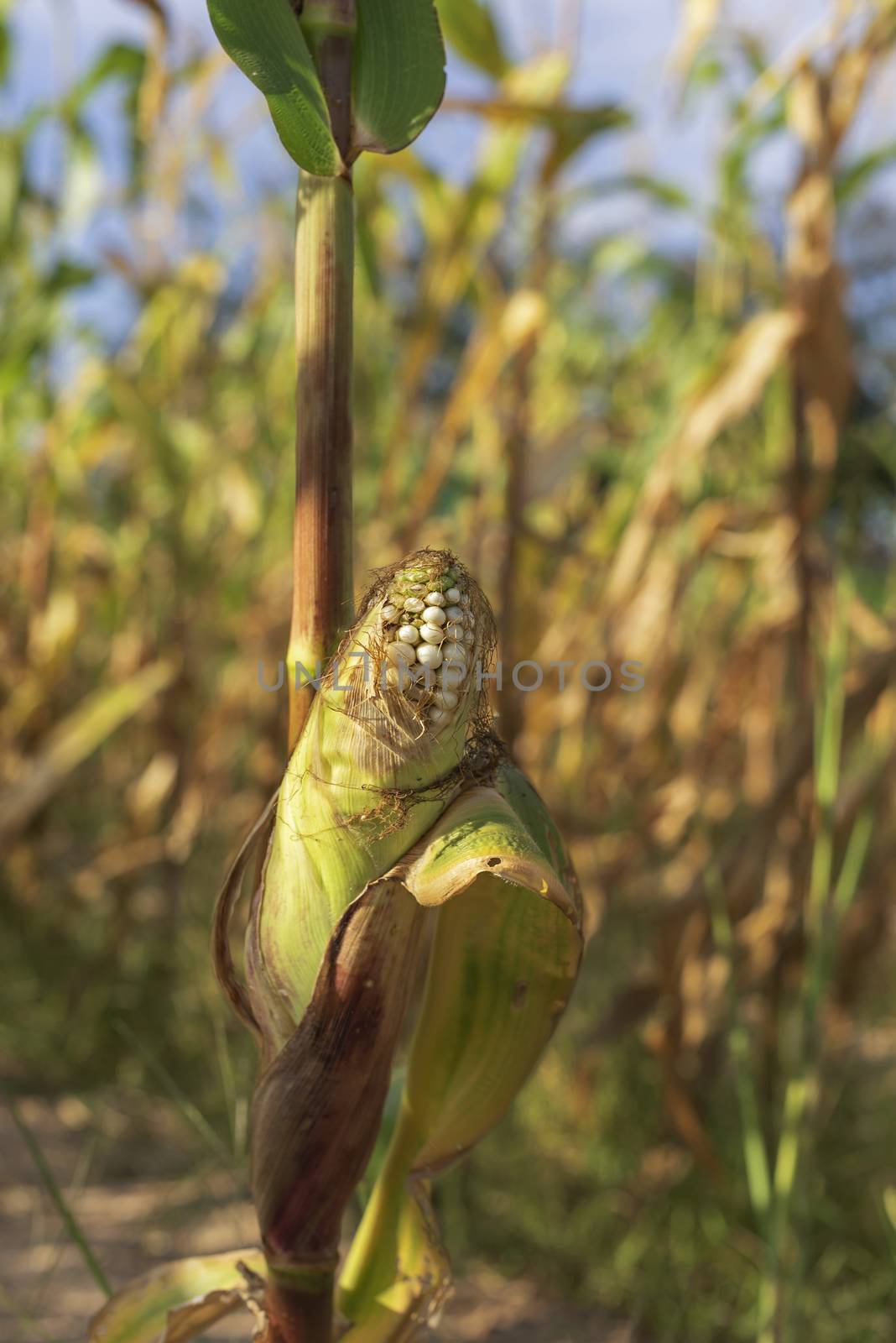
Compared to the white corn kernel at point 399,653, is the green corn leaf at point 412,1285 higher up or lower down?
lower down

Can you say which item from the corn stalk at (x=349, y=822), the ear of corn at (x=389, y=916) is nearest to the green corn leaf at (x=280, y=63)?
the corn stalk at (x=349, y=822)

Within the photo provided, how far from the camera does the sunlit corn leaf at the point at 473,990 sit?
1.12 feet

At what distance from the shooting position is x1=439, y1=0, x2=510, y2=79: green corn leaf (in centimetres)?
115

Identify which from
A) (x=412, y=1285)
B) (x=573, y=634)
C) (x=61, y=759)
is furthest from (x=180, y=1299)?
(x=573, y=634)

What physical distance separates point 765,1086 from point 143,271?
1.38 metres

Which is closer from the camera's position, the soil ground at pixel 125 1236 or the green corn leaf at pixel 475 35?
the soil ground at pixel 125 1236

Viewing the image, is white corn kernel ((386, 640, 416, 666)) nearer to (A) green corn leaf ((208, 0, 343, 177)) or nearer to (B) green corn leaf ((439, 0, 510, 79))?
(A) green corn leaf ((208, 0, 343, 177))

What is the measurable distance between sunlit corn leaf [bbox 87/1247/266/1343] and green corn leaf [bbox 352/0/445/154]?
1.42 ft

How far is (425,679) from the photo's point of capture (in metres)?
0.35

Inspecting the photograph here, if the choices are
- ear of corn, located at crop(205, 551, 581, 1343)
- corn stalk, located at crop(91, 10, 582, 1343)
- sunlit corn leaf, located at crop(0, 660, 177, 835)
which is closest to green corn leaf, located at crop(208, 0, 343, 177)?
corn stalk, located at crop(91, 10, 582, 1343)

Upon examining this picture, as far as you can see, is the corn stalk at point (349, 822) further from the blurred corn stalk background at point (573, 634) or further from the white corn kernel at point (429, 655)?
the blurred corn stalk background at point (573, 634)

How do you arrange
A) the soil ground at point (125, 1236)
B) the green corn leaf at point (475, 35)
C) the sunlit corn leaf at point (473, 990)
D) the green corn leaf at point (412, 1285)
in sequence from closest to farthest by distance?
1. the sunlit corn leaf at point (473, 990)
2. the green corn leaf at point (412, 1285)
3. the soil ground at point (125, 1236)
4. the green corn leaf at point (475, 35)

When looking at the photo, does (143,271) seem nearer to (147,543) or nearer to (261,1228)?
(147,543)

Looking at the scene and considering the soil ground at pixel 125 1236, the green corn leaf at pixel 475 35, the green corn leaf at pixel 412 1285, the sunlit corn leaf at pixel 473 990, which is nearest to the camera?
the sunlit corn leaf at pixel 473 990
